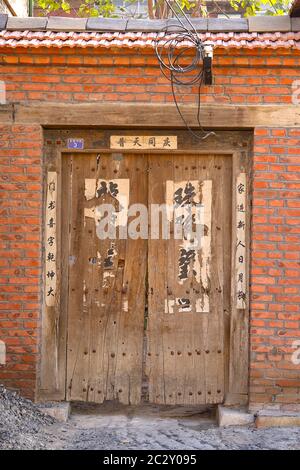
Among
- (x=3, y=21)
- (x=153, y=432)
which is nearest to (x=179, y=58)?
(x=3, y=21)

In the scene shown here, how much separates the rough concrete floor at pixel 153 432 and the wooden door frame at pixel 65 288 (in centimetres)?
38

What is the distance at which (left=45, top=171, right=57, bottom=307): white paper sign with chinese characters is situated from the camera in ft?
21.2

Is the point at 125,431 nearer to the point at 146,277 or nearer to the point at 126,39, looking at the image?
the point at 146,277

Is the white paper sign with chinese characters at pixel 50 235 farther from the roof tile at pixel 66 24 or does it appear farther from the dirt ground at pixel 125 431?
the roof tile at pixel 66 24

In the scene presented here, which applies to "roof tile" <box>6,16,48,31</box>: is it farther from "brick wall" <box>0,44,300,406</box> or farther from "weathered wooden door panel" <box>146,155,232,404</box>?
"weathered wooden door panel" <box>146,155,232,404</box>

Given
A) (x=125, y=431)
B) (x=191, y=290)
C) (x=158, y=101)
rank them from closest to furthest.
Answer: (x=125, y=431) → (x=158, y=101) → (x=191, y=290)

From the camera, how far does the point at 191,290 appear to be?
6469 millimetres

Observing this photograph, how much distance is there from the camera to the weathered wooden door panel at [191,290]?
21.2 ft

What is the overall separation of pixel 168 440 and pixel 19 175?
2.85 metres

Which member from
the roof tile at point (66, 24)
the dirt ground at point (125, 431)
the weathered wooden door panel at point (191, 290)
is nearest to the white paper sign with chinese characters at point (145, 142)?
the weathered wooden door panel at point (191, 290)

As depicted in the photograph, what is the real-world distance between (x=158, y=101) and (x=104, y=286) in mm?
1907

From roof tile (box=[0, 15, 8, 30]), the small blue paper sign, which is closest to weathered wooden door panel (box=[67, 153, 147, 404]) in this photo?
the small blue paper sign

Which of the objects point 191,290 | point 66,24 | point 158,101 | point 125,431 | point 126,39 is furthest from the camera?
point 191,290

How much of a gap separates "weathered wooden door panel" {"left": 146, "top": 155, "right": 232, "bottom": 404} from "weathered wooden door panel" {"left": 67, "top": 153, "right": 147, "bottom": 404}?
147 millimetres
